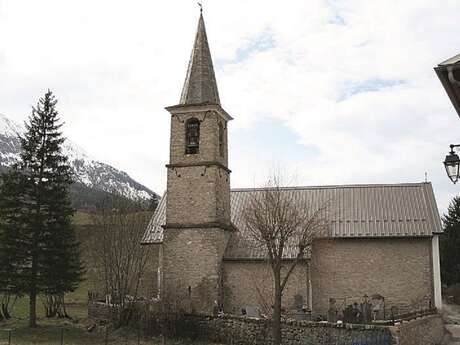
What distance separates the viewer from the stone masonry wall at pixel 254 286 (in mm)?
32031

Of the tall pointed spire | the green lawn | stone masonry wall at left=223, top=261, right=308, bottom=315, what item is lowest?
the green lawn

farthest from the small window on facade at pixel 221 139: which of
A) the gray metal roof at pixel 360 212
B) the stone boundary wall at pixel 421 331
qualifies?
the stone boundary wall at pixel 421 331

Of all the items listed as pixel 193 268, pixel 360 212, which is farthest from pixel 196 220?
pixel 360 212

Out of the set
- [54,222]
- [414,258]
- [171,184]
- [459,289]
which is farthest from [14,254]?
[459,289]

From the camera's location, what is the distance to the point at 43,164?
108 feet

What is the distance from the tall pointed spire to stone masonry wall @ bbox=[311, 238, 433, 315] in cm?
1119

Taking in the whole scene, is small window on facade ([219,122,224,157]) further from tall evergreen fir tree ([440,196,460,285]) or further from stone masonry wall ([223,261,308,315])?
tall evergreen fir tree ([440,196,460,285])

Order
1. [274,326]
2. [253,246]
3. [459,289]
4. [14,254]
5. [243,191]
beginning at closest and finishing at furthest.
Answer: [274,326], [14,254], [253,246], [243,191], [459,289]

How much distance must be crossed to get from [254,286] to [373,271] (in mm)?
6983

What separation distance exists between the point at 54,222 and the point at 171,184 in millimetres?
7081

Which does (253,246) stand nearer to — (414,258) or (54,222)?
(414,258)

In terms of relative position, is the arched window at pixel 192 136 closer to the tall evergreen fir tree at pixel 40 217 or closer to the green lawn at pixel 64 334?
the tall evergreen fir tree at pixel 40 217

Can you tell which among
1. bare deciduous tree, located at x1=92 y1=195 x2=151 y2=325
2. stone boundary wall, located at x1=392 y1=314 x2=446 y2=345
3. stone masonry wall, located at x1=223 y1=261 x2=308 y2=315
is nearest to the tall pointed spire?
bare deciduous tree, located at x1=92 y1=195 x2=151 y2=325

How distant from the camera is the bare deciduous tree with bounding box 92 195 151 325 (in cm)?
3189
